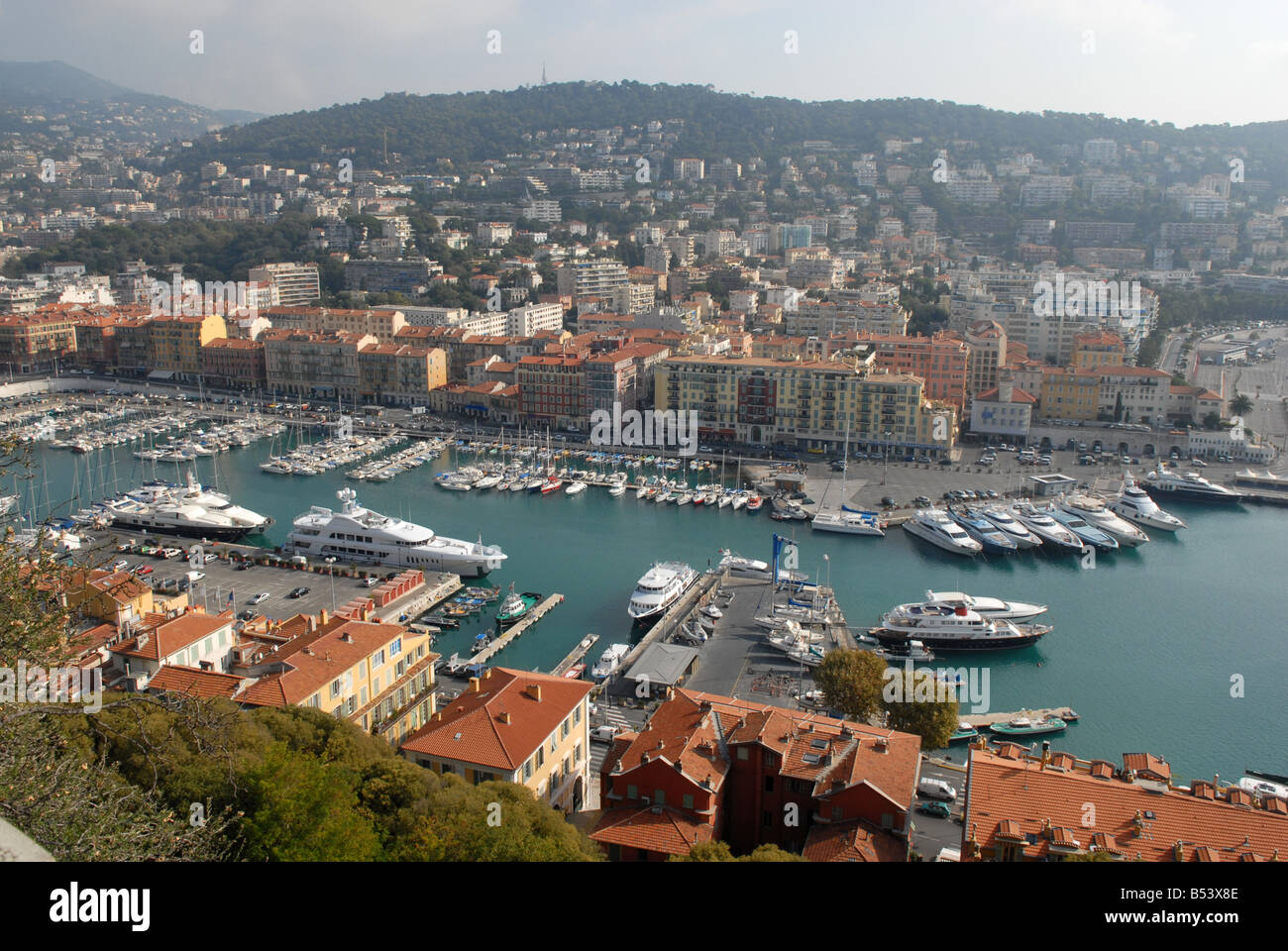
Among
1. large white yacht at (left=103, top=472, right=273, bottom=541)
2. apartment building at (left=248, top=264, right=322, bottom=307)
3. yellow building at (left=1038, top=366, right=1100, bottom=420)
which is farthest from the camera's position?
apartment building at (left=248, top=264, right=322, bottom=307)

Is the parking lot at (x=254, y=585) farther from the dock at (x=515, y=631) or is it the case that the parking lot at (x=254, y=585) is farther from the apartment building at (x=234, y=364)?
the apartment building at (x=234, y=364)

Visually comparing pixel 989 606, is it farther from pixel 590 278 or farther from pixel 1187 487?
pixel 590 278

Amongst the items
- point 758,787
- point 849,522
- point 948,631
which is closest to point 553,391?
point 849,522

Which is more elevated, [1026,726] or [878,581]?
[878,581]

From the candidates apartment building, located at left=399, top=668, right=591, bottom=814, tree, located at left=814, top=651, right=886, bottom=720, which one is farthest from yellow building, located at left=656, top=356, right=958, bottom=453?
apartment building, located at left=399, top=668, right=591, bottom=814

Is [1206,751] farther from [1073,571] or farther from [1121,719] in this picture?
[1073,571]

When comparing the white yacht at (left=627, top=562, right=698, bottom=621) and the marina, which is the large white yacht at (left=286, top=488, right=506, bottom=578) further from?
the white yacht at (left=627, top=562, right=698, bottom=621)
